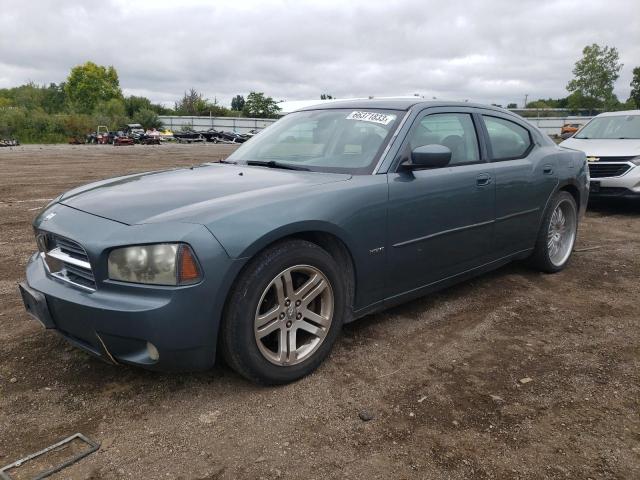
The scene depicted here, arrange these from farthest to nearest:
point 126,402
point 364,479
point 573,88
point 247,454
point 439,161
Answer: point 573,88 → point 439,161 → point 126,402 → point 247,454 → point 364,479

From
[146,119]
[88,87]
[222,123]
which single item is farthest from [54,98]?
[222,123]

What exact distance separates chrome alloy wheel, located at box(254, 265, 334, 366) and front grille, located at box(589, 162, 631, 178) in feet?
21.1

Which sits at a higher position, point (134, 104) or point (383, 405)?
point (134, 104)

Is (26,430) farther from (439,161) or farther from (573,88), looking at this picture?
(573,88)

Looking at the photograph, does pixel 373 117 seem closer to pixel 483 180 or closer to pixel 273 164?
pixel 273 164

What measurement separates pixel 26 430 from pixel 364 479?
1.55 meters

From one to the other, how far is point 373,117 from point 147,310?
2.01 meters

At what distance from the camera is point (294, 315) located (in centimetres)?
272

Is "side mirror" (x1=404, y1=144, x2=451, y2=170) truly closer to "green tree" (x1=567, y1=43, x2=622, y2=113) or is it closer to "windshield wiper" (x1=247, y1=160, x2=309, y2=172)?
"windshield wiper" (x1=247, y1=160, x2=309, y2=172)

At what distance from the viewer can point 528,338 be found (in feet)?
11.1

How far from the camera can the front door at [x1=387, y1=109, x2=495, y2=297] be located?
3.17 m

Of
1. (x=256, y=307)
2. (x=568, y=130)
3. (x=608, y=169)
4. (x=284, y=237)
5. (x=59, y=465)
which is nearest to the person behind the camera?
(x=59, y=465)

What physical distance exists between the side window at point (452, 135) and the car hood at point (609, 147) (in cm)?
451

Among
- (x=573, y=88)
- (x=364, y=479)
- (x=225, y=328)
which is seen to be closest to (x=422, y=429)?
(x=364, y=479)
